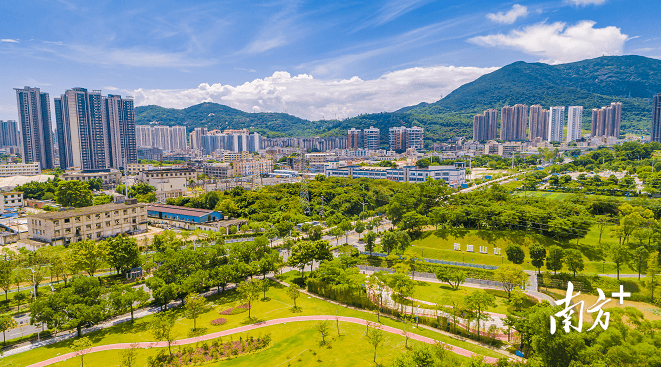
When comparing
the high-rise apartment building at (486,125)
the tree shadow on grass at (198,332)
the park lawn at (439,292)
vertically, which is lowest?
the park lawn at (439,292)

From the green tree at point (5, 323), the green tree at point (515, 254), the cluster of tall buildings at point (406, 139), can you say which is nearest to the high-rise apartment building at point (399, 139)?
the cluster of tall buildings at point (406, 139)

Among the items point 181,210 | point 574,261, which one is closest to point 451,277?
point 574,261

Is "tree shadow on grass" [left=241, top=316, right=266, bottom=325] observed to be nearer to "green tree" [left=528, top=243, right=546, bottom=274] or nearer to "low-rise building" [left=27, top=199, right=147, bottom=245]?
"green tree" [left=528, top=243, right=546, bottom=274]

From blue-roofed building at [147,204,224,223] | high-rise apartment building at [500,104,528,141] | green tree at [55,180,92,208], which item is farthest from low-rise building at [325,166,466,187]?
high-rise apartment building at [500,104,528,141]

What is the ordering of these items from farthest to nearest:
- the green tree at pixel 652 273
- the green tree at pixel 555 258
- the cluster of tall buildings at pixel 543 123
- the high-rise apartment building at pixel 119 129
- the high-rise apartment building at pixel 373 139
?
the high-rise apartment building at pixel 373 139, the cluster of tall buildings at pixel 543 123, the high-rise apartment building at pixel 119 129, the green tree at pixel 555 258, the green tree at pixel 652 273

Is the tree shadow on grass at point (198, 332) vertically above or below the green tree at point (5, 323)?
below

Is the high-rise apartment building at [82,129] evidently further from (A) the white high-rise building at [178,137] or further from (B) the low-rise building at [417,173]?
(A) the white high-rise building at [178,137]

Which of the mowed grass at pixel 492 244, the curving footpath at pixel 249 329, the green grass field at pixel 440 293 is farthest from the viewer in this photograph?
the mowed grass at pixel 492 244

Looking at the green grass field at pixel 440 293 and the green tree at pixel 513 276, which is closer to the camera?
the green tree at pixel 513 276
